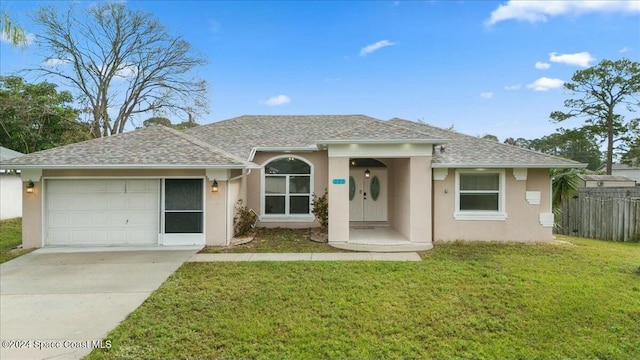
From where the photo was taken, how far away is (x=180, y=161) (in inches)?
345

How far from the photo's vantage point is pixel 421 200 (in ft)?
29.7

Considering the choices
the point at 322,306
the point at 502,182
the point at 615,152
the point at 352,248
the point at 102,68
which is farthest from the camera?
the point at 615,152

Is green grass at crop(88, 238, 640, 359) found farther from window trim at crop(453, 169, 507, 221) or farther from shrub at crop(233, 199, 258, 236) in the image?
shrub at crop(233, 199, 258, 236)

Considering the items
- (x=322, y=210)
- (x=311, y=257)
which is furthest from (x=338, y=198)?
(x=311, y=257)

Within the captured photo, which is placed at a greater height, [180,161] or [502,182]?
[180,161]

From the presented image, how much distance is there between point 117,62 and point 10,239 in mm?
19873

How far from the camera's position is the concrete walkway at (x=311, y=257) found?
772cm

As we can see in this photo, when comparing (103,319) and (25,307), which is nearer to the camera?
(103,319)

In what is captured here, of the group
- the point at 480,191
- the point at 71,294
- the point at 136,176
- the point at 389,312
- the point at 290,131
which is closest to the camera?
the point at 389,312

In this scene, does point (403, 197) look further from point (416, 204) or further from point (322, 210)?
point (322, 210)

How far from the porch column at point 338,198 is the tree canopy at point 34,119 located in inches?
958

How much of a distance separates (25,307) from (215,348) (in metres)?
3.95

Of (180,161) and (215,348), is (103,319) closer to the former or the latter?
(215,348)

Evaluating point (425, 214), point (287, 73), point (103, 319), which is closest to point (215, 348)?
point (103, 319)
